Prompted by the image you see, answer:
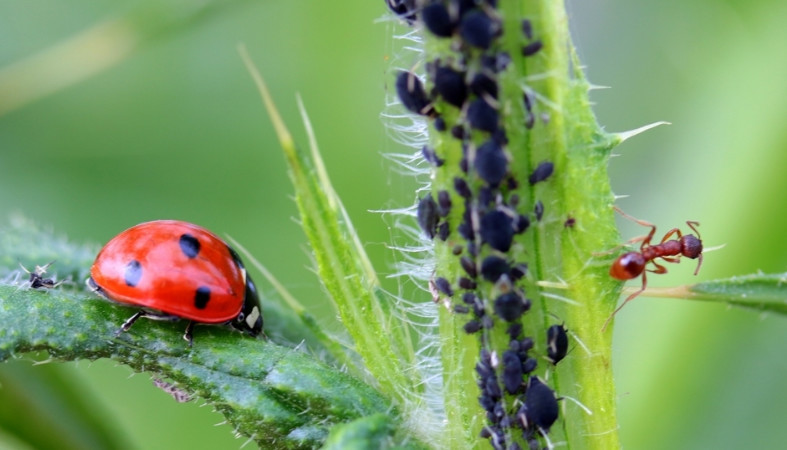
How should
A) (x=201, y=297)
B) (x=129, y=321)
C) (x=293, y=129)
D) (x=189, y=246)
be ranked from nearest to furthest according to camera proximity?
(x=129, y=321)
(x=201, y=297)
(x=189, y=246)
(x=293, y=129)

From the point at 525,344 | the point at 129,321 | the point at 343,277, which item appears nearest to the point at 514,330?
the point at 525,344

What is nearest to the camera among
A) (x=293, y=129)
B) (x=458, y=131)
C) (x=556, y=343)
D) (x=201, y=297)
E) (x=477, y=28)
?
(x=477, y=28)

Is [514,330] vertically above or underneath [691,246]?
above

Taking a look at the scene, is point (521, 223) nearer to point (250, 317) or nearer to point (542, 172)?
point (542, 172)

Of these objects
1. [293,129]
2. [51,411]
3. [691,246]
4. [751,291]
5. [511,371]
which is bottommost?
[51,411]

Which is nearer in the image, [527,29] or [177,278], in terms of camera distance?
[527,29]

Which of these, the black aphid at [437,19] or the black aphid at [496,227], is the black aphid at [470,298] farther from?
the black aphid at [437,19]

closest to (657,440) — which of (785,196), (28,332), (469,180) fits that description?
(785,196)

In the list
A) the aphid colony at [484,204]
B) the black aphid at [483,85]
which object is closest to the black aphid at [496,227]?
the aphid colony at [484,204]
